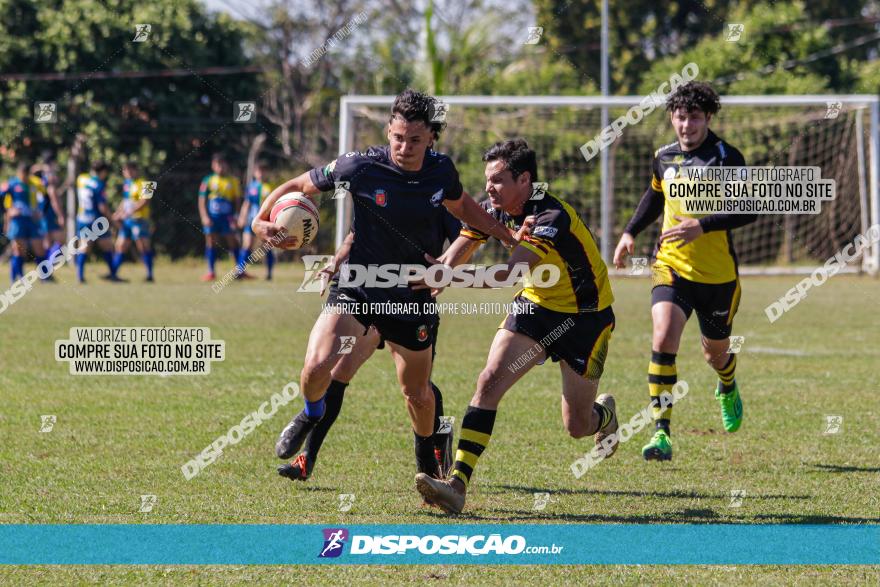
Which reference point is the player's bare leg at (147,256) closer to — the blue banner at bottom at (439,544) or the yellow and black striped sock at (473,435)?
the yellow and black striped sock at (473,435)

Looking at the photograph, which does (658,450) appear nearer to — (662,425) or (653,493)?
(662,425)

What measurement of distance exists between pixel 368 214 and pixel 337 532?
1816 millimetres

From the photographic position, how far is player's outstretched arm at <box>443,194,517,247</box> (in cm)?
673

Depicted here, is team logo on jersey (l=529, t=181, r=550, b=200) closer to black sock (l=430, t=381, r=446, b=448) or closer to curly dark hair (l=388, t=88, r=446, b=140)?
curly dark hair (l=388, t=88, r=446, b=140)

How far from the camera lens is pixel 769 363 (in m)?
12.5

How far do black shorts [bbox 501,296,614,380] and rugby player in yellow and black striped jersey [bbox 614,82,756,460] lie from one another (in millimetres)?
1168

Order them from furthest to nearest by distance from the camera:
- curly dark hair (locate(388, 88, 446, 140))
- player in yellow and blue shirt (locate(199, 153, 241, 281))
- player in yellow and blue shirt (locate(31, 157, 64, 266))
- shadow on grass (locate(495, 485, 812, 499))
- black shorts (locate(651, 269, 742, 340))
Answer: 1. player in yellow and blue shirt (locate(199, 153, 241, 281))
2. player in yellow and blue shirt (locate(31, 157, 64, 266))
3. black shorts (locate(651, 269, 742, 340))
4. shadow on grass (locate(495, 485, 812, 499))
5. curly dark hair (locate(388, 88, 446, 140))

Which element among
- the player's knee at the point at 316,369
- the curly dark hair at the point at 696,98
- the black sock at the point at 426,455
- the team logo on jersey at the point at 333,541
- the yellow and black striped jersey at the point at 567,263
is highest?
the curly dark hair at the point at 696,98

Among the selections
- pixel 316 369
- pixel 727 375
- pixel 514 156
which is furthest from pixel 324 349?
pixel 727 375

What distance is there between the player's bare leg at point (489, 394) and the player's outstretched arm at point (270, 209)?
1.28 metres

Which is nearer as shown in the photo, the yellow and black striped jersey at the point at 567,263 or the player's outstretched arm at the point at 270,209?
the player's outstretched arm at the point at 270,209

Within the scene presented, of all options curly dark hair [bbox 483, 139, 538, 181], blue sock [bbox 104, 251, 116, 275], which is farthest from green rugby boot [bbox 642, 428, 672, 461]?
blue sock [bbox 104, 251, 116, 275]

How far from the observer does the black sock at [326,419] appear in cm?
709

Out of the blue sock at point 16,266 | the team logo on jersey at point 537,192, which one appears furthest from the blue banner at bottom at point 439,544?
the blue sock at point 16,266
